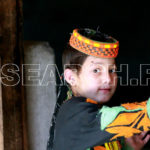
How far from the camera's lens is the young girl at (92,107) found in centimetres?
100

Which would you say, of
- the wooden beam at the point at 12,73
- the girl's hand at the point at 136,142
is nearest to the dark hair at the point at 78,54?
the wooden beam at the point at 12,73

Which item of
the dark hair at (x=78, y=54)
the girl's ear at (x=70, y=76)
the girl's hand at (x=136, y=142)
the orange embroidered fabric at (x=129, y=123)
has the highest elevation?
the dark hair at (x=78, y=54)

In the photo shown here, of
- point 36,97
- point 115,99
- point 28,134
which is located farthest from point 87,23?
point 28,134

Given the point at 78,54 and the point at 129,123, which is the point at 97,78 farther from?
the point at 129,123

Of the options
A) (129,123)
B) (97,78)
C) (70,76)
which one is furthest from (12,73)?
(129,123)

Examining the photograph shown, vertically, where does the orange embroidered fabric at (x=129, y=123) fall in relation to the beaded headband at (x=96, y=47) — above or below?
below

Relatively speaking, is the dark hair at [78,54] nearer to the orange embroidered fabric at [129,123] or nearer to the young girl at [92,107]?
the young girl at [92,107]

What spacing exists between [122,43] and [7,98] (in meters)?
1.25

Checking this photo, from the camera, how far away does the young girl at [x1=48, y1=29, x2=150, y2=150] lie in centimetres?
100

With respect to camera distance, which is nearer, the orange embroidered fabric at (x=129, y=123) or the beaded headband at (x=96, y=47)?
the orange embroidered fabric at (x=129, y=123)

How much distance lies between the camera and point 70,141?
1134 millimetres

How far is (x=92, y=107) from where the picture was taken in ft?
3.63

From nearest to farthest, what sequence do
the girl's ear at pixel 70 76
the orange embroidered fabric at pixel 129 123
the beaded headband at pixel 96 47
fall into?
the orange embroidered fabric at pixel 129 123, the beaded headband at pixel 96 47, the girl's ear at pixel 70 76

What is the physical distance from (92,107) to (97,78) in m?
0.17
